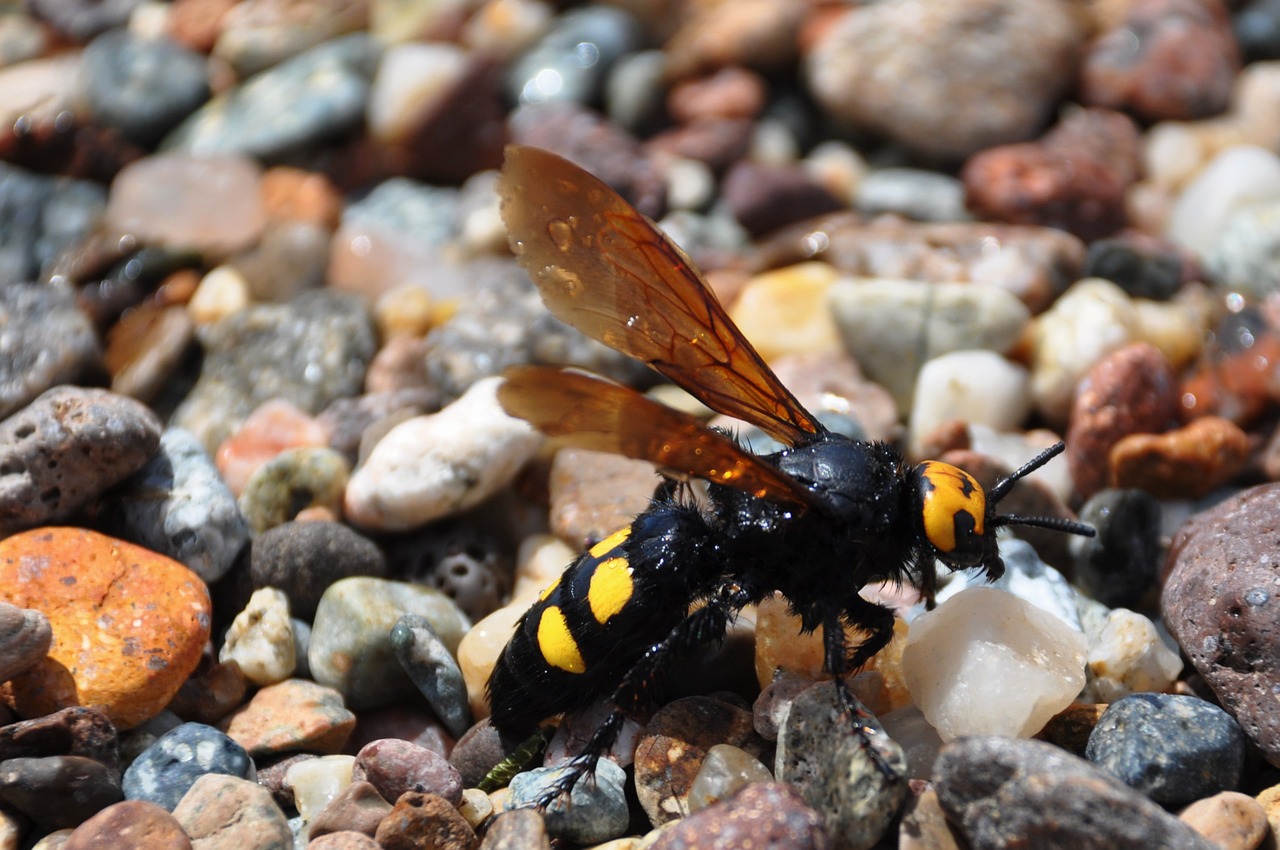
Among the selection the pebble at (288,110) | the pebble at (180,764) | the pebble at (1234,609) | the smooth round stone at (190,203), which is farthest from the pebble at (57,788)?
the pebble at (288,110)

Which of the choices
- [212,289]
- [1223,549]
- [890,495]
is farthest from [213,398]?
[1223,549]

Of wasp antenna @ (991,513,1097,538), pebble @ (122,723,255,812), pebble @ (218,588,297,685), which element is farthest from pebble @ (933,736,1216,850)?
pebble @ (218,588,297,685)

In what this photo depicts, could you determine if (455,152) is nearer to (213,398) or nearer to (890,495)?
(213,398)

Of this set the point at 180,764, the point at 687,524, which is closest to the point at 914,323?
the point at 687,524

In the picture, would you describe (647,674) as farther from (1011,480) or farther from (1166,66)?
(1166,66)

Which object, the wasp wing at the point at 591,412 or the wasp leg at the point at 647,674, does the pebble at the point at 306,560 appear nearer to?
the wasp leg at the point at 647,674
